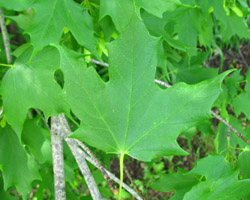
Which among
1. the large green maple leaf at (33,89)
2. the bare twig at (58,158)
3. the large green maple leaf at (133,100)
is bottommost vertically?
the bare twig at (58,158)

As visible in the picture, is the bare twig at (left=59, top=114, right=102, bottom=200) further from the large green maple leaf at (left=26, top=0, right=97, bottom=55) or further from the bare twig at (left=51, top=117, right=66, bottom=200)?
the large green maple leaf at (left=26, top=0, right=97, bottom=55)

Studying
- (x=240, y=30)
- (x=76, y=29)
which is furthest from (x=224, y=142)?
(x=76, y=29)

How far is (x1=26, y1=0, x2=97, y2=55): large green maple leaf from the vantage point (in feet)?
2.81

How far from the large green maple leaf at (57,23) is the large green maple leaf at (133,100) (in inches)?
11.0

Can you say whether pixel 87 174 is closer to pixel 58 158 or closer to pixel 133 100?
pixel 58 158

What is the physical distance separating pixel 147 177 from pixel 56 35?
2017 mm

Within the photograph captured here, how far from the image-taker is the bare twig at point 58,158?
87 cm

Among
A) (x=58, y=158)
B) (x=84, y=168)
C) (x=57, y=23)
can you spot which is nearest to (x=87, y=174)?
(x=84, y=168)

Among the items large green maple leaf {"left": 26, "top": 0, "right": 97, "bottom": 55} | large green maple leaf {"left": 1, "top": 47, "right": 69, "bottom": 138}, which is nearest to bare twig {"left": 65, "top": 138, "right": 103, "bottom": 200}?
large green maple leaf {"left": 1, "top": 47, "right": 69, "bottom": 138}

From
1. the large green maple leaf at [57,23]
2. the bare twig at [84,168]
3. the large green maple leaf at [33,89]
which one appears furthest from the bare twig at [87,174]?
the large green maple leaf at [57,23]

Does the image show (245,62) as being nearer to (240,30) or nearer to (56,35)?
(240,30)

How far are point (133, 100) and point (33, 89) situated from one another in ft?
1.33

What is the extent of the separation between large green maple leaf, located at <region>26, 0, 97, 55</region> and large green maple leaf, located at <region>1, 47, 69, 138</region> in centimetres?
6

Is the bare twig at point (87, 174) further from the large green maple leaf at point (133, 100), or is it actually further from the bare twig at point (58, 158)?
the large green maple leaf at point (133, 100)
